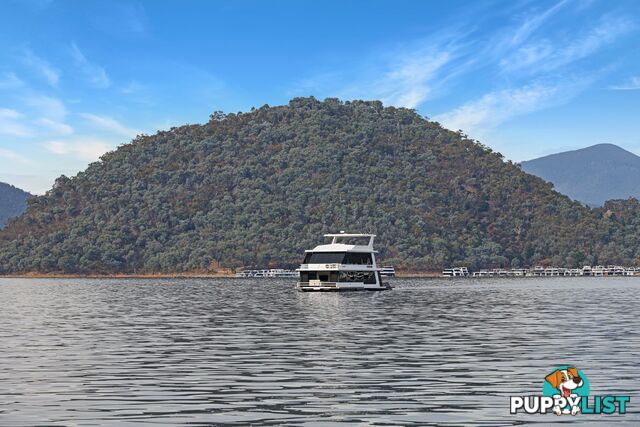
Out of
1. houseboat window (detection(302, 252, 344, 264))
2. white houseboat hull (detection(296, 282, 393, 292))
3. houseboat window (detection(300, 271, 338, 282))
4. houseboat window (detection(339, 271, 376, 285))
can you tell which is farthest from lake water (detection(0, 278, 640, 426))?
houseboat window (detection(302, 252, 344, 264))

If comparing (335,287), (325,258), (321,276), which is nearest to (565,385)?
(335,287)

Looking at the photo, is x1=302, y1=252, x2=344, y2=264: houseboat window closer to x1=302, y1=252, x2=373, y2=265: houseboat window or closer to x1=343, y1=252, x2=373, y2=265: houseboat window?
x1=302, y1=252, x2=373, y2=265: houseboat window

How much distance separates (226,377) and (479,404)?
9.85 meters

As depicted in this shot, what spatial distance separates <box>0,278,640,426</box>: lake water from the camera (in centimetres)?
2688

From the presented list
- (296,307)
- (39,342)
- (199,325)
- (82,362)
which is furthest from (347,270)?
(82,362)

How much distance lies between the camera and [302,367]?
123 ft
